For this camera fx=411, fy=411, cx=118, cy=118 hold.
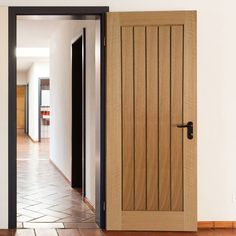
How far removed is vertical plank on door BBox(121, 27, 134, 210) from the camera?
3.82 m

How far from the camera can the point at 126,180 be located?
387 cm

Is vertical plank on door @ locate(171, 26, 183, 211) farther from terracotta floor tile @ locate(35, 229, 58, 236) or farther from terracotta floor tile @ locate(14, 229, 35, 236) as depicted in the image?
terracotta floor tile @ locate(14, 229, 35, 236)

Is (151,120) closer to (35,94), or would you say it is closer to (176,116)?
(176,116)

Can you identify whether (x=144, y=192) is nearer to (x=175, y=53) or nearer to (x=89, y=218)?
(x=89, y=218)

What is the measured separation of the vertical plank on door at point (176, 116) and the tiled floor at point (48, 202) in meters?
0.90

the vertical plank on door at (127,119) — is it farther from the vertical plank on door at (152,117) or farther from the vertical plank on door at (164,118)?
the vertical plank on door at (164,118)

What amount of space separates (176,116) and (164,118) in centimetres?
11

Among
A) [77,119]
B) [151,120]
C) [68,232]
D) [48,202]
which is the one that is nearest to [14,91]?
[151,120]

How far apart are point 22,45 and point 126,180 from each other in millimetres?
6599

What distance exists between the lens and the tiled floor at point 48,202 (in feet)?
14.0

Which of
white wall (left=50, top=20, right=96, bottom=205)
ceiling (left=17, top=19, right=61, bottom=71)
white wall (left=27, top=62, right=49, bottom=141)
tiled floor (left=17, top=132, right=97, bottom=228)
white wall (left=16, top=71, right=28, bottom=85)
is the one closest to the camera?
tiled floor (left=17, top=132, right=97, bottom=228)
